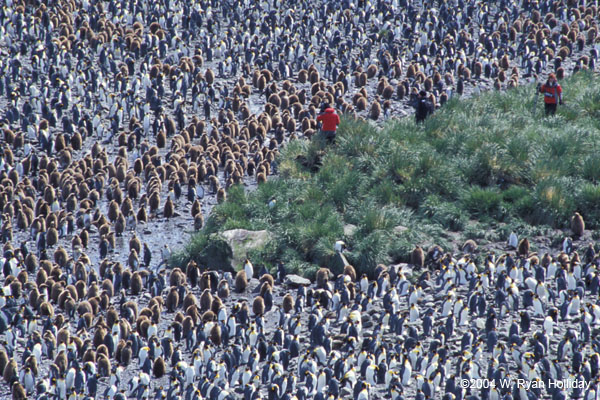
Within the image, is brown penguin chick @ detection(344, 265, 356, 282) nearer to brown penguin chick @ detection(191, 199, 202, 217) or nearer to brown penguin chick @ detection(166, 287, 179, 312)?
brown penguin chick @ detection(166, 287, 179, 312)

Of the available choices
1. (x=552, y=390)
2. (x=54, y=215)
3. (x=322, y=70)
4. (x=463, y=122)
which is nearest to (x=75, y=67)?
(x=322, y=70)

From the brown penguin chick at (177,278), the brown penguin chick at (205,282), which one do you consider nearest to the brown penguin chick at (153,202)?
the brown penguin chick at (177,278)

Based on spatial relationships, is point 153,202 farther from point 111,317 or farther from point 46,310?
point 111,317

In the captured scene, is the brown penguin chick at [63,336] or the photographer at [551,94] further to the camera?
the photographer at [551,94]

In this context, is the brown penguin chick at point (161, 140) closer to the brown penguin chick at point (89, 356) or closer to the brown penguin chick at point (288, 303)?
the brown penguin chick at point (288, 303)

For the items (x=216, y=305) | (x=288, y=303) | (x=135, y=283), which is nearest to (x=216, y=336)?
(x=216, y=305)
